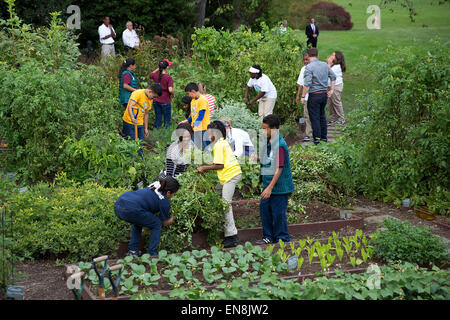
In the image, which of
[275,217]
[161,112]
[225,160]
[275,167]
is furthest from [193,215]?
[161,112]

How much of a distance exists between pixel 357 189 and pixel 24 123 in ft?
19.9

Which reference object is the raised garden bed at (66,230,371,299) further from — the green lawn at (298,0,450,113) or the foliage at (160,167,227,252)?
the green lawn at (298,0,450,113)

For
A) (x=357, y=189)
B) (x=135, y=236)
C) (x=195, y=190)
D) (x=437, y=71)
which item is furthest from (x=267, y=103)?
(x=135, y=236)

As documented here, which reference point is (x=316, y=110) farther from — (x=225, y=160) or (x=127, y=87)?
(x=225, y=160)

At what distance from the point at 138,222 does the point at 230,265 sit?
1252mm

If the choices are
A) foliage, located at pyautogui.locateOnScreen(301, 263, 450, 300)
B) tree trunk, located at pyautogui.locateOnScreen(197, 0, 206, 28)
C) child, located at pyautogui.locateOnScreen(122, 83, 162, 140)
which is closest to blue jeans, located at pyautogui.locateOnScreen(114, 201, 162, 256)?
foliage, located at pyautogui.locateOnScreen(301, 263, 450, 300)

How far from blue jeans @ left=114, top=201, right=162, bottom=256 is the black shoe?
3.58 ft

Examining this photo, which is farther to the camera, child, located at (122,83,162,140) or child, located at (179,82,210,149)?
child, located at (122,83,162,140)

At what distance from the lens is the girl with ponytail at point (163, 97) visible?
12.7m

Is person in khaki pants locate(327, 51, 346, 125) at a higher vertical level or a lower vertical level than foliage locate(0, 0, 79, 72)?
lower

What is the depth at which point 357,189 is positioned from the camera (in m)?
10.4

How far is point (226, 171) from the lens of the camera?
25.6ft

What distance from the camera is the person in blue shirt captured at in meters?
6.83

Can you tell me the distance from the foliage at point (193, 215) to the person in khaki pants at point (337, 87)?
7.15 meters
